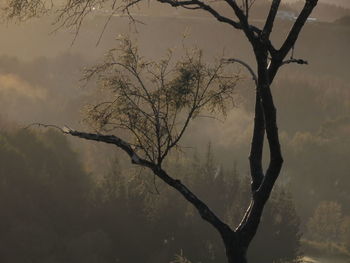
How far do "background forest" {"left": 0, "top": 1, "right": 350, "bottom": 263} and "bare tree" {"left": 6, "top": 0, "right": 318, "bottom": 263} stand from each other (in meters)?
0.81

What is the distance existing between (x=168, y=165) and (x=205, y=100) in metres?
42.0

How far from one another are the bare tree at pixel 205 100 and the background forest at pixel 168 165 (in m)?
0.81

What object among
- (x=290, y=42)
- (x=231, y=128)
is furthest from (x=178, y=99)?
(x=231, y=128)

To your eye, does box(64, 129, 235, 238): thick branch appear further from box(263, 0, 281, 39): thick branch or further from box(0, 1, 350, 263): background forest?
box(263, 0, 281, 39): thick branch

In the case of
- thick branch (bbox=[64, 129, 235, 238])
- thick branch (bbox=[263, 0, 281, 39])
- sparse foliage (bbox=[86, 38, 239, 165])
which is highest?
thick branch (bbox=[263, 0, 281, 39])

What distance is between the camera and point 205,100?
412 inches

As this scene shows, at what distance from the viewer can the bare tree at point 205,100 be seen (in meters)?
8.55

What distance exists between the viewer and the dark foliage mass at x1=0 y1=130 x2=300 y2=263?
36.2 m

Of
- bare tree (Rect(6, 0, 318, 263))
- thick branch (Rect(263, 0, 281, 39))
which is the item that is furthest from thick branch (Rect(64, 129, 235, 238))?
thick branch (Rect(263, 0, 281, 39))

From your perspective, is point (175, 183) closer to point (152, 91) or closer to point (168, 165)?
point (152, 91)

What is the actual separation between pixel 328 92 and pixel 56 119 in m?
52.1

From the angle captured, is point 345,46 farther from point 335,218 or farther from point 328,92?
point 335,218

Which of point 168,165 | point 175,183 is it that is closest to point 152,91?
point 175,183

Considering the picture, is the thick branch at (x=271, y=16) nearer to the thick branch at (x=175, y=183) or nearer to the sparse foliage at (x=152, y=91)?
the sparse foliage at (x=152, y=91)
